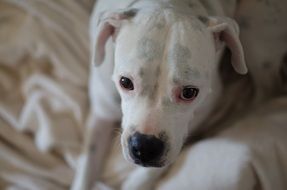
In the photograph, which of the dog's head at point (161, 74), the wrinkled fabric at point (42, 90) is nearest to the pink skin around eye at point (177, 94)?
the dog's head at point (161, 74)

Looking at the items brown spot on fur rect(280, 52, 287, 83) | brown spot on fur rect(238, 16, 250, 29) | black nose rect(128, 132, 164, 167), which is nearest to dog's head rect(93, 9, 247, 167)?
black nose rect(128, 132, 164, 167)

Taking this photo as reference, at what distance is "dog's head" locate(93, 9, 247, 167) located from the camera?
1052 millimetres

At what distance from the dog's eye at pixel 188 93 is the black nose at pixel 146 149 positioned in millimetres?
115

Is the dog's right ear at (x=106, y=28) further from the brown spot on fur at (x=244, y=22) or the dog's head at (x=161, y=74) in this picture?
the brown spot on fur at (x=244, y=22)

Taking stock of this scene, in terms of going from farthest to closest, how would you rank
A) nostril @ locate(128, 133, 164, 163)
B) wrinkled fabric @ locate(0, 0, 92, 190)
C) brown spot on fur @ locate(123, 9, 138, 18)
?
1. wrinkled fabric @ locate(0, 0, 92, 190)
2. brown spot on fur @ locate(123, 9, 138, 18)
3. nostril @ locate(128, 133, 164, 163)

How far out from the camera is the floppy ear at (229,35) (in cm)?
112

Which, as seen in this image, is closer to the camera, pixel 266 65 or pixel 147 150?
pixel 147 150

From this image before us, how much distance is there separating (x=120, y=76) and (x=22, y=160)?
26.5 inches

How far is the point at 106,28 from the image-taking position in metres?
1.19

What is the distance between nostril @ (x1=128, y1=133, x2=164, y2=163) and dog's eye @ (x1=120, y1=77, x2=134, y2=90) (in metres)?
0.11

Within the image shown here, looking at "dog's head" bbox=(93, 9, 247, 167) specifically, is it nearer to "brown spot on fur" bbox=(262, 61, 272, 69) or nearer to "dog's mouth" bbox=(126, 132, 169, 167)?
"dog's mouth" bbox=(126, 132, 169, 167)

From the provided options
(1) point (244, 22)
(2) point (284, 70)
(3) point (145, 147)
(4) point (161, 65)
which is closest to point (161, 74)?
(4) point (161, 65)

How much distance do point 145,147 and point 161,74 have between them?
0.17 meters

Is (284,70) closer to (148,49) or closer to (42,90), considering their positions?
(148,49)
